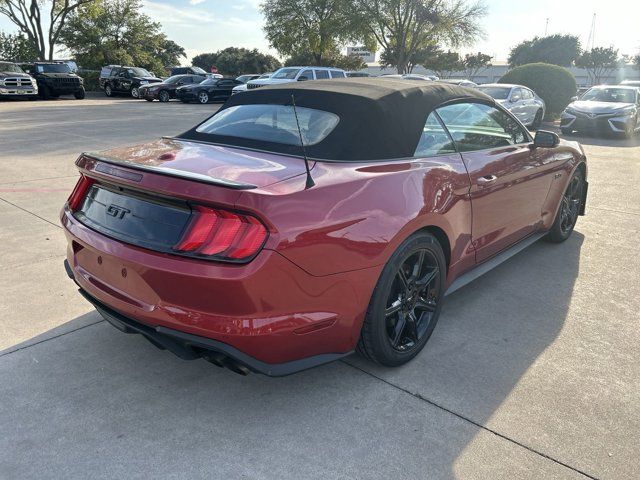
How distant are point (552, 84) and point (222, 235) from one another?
20.3 metres

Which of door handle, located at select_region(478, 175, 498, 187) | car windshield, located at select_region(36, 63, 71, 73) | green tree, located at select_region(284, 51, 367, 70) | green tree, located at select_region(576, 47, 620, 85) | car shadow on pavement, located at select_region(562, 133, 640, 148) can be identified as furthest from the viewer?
green tree, located at select_region(576, 47, 620, 85)

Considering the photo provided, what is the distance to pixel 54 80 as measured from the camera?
24.5 m

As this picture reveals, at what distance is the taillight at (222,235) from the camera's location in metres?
2.14

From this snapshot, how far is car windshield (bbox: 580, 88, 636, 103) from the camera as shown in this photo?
1488cm

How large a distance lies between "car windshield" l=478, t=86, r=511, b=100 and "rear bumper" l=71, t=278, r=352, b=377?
13.8 metres

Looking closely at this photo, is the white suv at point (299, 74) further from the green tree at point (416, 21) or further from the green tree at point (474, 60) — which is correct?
the green tree at point (474, 60)

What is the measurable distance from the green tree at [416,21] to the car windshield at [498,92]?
20.9m

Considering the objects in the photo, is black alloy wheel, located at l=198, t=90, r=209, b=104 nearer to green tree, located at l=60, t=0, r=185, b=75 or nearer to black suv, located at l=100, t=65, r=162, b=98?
black suv, located at l=100, t=65, r=162, b=98

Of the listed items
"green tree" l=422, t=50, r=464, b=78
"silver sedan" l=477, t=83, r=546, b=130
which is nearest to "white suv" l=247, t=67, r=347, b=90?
"silver sedan" l=477, t=83, r=546, b=130

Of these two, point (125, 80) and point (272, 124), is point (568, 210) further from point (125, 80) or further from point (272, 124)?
point (125, 80)

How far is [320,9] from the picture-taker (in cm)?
3981

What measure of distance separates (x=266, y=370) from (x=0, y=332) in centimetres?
191

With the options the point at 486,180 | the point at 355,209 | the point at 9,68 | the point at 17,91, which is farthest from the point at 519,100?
the point at 9,68

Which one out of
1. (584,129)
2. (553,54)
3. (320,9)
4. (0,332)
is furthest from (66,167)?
(553,54)
